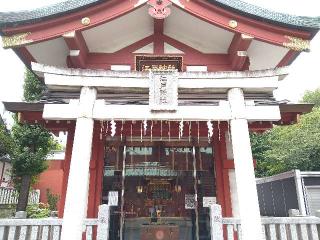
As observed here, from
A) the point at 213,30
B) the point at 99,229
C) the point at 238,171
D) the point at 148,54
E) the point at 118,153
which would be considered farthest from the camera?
the point at 118,153

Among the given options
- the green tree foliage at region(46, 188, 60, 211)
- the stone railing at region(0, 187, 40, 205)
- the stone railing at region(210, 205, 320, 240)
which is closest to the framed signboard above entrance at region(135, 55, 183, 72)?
the stone railing at region(210, 205, 320, 240)

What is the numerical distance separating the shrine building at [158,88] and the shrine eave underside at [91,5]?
25 mm

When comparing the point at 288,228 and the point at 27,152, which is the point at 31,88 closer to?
the point at 27,152

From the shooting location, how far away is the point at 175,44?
344 inches

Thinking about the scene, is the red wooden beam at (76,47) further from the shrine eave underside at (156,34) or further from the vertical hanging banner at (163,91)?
the vertical hanging banner at (163,91)

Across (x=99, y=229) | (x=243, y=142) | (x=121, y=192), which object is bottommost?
(x=99, y=229)

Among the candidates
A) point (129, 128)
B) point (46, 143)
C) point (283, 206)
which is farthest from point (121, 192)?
point (283, 206)

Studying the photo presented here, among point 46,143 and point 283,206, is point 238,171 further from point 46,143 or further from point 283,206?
point 46,143

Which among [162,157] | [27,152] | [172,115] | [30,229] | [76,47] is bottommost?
[30,229]

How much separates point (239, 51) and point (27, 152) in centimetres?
922

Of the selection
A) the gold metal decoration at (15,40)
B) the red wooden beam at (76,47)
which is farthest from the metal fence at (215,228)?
the gold metal decoration at (15,40)

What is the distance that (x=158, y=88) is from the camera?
21.9 feet

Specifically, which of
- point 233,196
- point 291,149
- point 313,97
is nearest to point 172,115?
point 233,196

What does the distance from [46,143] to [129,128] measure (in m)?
5.30
